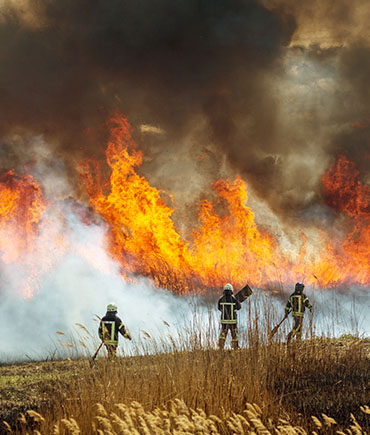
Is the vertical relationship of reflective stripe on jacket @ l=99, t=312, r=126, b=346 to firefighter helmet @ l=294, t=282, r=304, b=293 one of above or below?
below

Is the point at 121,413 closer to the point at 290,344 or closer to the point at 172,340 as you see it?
the point at 172,340

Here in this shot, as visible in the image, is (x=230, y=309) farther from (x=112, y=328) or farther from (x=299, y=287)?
(x=112, y=328)

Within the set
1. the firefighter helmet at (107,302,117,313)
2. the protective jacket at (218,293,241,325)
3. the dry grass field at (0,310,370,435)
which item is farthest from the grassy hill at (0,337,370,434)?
the protective jacket at (218,293,241,325)

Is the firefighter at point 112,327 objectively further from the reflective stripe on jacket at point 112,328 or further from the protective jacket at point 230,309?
the protective jacket at point 230,309

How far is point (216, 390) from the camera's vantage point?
7.86 m

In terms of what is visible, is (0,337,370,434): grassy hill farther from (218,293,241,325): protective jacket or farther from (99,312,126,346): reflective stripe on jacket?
(218,293,241,325): protective jacket

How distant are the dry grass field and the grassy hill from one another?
0.06 ft

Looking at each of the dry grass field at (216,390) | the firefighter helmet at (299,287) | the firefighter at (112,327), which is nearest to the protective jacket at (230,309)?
the firefighter helmet at (299,287)

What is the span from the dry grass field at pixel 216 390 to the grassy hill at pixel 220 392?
18mm

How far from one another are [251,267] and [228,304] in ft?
41.8

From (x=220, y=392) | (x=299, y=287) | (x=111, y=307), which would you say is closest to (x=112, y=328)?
(x=111, y=307)

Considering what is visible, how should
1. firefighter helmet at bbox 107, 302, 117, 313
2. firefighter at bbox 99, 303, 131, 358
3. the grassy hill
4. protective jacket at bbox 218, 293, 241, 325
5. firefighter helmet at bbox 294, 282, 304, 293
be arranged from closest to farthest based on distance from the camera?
the grassy hill, firefighter at bbox 99, 303, 131, 358, firefighter helmet at bbox 107, 302, 117, 313, protective jacket at bbox 218, 293, 241, 325, firefighter helmet at bbox 294, 282, 304, 293

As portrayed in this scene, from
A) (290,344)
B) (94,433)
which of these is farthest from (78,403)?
(290,344)

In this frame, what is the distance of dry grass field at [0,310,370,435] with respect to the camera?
7.64 meters
